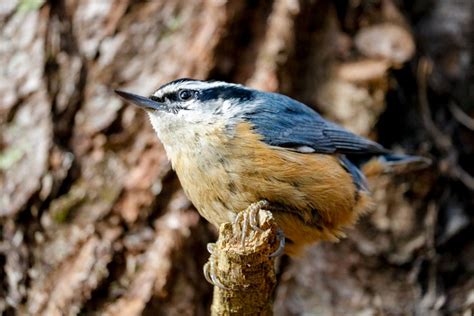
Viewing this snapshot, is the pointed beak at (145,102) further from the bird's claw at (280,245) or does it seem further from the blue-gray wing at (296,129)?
the bird's claw at (280,245)

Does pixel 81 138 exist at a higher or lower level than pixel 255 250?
lower

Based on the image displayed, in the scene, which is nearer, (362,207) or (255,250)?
(255,250)

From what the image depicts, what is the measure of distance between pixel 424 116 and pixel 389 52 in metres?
0.44

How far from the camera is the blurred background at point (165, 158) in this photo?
12.4ft

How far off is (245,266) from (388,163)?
1.43m

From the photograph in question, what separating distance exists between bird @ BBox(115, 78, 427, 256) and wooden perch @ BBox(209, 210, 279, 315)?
0.24 meters

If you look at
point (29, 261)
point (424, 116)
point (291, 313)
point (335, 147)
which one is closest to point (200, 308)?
point (291, 313)

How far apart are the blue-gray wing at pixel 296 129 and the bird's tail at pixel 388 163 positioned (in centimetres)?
13

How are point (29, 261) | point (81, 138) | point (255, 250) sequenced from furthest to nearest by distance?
1. point (81, 138)
2. point (29, 261)
3. point (255, 250)

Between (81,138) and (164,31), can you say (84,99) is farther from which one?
(164,31)

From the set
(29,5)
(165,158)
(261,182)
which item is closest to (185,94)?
(261,182)

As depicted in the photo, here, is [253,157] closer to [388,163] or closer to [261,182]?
[261,182]

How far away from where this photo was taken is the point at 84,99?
4133 millimetres

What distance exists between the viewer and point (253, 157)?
2.90 m
